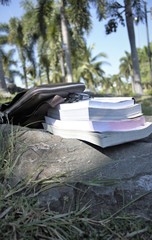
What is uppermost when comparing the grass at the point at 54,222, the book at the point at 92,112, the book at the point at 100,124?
the book at the point at 92,112

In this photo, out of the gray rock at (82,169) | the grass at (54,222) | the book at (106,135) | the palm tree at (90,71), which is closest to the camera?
the grass at (54,222)

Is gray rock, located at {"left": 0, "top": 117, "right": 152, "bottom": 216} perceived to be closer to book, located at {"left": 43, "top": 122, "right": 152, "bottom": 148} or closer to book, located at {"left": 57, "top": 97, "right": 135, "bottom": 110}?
book, located at {"left": 43, "top": 122, "right": 152, "bottom": 148}

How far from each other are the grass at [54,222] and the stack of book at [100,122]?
36 centimetres

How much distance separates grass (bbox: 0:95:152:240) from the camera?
1321 mm

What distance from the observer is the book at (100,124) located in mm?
1810

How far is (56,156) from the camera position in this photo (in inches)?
71.0

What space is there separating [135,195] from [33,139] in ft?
2.42

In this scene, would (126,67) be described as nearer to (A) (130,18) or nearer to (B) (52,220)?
(A) (130,18)

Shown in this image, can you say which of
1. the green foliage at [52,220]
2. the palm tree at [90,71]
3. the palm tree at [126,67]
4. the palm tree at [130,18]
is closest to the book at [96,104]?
the green foliage at [52,220]

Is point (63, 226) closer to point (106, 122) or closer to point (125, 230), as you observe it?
point (125, 230)

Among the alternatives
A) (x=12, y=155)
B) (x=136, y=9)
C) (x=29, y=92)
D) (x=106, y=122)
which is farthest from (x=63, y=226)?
(x=136, y=9)

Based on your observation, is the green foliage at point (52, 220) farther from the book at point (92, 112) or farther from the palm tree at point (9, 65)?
the palm tree at point (9, 65)

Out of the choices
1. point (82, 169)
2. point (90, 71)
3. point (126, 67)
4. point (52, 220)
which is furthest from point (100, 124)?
point (126, 67)

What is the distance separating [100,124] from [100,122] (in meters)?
0.01
